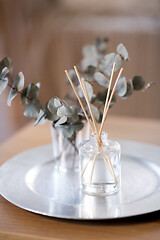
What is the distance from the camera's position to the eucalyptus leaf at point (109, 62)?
81cm

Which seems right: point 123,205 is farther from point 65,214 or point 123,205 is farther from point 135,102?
point 135,102

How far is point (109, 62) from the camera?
0.83 metres

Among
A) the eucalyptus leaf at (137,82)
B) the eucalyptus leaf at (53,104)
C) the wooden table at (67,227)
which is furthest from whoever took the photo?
the eucalyptus leaf at (137,82)

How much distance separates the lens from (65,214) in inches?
25.6

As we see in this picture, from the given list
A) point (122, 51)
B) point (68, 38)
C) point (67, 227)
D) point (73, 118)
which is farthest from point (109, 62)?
point (68, 38)

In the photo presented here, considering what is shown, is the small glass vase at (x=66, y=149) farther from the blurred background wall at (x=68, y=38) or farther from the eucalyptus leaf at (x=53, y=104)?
the blurred background wall at (x=68, y=38)

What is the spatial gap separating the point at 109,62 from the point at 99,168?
25 cm

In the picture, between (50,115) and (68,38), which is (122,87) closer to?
(50,115)

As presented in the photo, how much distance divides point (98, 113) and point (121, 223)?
0.86 ft

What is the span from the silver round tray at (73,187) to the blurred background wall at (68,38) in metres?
1.46

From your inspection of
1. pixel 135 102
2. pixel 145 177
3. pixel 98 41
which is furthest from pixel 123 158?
pixel 135 102

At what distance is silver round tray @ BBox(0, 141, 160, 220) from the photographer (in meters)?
0.66

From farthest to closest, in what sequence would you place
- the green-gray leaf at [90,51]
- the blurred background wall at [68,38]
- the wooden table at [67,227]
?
the blurred background wall at [68,38] < the green-gray leaf at [90,51] < the wooden table at [67,227]

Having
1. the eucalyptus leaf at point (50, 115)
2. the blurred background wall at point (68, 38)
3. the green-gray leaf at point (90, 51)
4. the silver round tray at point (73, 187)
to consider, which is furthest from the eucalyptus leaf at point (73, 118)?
the blurred background wall at point (68, 38)
